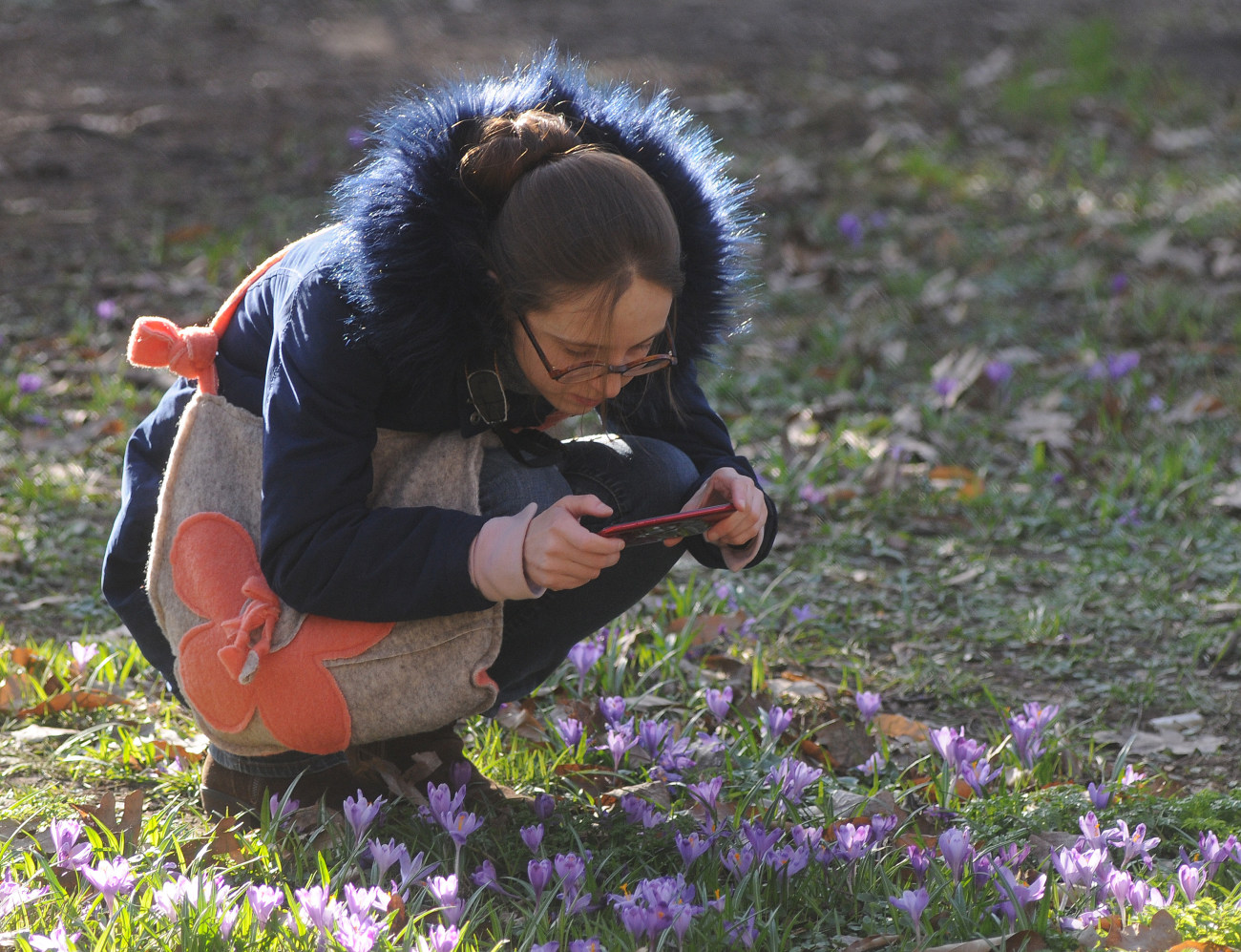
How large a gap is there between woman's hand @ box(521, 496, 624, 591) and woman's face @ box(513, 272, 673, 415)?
203 millimetres

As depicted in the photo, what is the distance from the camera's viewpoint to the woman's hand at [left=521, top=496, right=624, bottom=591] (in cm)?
189

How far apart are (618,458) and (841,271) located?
3.31m

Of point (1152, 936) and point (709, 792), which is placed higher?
point (1152, 936)

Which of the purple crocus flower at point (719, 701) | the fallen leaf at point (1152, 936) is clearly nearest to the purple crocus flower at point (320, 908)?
the purple crocus flower at point (719, 701)

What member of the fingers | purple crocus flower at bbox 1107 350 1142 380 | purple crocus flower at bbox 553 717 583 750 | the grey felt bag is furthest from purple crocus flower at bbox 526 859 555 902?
purple crocus flower at bbox 1107 350 1142 380

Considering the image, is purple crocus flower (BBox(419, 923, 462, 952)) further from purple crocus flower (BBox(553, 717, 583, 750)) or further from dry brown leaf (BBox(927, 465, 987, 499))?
dry brown leaf (BBox(927, 465, 987, 499))

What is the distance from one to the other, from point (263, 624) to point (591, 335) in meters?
0.68

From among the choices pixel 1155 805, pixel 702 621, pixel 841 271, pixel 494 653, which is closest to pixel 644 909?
pixel 494 653

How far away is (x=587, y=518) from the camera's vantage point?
2170 mm

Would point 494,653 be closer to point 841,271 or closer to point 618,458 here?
point 618,458

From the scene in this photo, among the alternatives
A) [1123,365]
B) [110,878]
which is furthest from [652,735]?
[1123,365]

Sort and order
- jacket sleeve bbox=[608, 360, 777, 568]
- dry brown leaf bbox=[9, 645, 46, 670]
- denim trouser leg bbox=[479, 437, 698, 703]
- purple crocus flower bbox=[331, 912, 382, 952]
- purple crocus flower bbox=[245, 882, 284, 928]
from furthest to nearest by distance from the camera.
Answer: dry brown leaf bbox=[9, 645, 46, 670], jacket sleeve bbox=[608, 360, 777, 568], denim trouser leg bbox=[479, 437, 698, 703], purple crocus flower bbox=[245, 882, 284, 928], purple crocus flower bbox=[331, 912, 382, 952]

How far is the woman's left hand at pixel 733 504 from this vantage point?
2146 mm

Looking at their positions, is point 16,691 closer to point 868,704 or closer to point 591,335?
point 591,335
